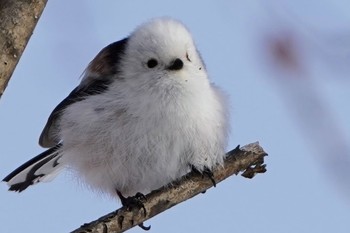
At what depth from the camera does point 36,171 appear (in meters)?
3.39

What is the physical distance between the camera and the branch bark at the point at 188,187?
7.88ft

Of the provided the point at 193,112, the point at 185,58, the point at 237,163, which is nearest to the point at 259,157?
the point at 237,163

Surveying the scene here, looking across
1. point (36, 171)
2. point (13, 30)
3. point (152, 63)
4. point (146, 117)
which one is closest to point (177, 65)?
point (152, 63)

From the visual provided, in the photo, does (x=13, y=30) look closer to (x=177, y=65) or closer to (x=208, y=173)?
(x=177, y=65)

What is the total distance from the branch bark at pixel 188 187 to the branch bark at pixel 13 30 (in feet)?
2.27

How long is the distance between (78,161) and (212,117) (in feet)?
2.03

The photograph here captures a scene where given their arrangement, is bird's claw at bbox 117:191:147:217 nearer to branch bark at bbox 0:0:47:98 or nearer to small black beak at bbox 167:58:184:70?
small black beak at bbox 167:58:184:70

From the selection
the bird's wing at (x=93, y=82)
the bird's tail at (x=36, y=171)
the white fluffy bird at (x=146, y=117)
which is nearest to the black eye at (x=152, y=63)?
the white fluffy bird at (x=146, y=117)

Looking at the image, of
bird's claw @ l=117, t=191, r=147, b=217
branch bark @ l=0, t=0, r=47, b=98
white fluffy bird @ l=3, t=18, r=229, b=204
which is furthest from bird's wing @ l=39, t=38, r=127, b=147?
branch bark @ l=0, t=0, r=47, b=98

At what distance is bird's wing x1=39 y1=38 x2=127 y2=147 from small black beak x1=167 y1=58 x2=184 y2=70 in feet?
0.98

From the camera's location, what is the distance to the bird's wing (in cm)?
292

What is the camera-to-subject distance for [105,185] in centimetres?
294

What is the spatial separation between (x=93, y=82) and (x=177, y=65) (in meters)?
0.51

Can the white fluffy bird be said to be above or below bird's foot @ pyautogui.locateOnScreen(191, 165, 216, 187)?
above
